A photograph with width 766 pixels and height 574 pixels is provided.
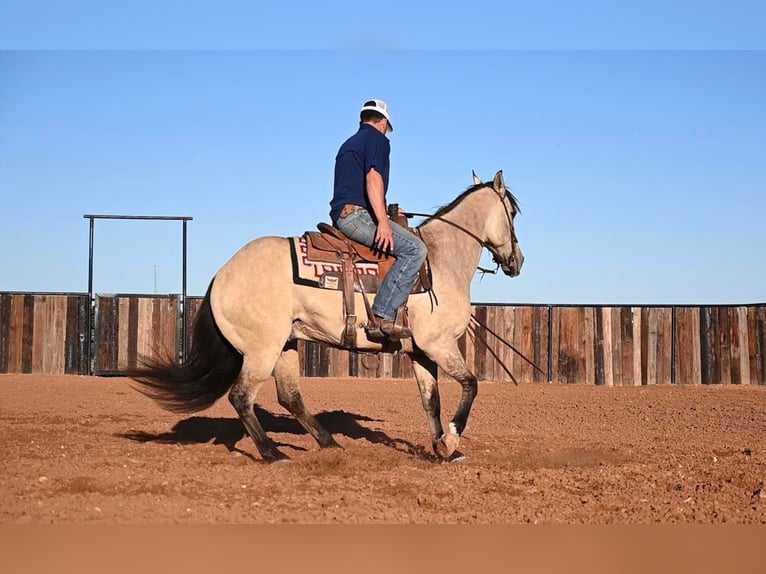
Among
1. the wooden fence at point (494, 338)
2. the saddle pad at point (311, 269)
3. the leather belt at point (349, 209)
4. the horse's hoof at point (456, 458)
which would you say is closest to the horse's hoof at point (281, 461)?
the horse's hoof at point (456, 458)

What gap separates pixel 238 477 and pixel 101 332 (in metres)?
13.9

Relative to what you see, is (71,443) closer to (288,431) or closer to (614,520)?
(288,431)

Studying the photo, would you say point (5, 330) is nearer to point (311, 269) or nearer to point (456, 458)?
point (311, 269)

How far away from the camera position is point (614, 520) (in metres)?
5.55

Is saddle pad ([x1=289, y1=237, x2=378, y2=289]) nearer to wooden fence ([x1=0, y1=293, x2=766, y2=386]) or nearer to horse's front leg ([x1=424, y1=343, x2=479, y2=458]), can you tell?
horse's front leg ([x1=424, y1=343, x2=479, y2=458])

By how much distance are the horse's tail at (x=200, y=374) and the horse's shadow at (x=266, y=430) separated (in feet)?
2.22

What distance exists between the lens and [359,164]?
7.99m

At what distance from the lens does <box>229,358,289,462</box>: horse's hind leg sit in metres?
7.86

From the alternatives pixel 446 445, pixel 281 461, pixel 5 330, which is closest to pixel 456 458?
pixel 446 445

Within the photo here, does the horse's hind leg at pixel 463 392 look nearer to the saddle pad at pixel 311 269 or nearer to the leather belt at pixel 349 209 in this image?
the saddle pad at pixel 311 269

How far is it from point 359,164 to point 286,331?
163cm

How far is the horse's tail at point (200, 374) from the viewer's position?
8.30m

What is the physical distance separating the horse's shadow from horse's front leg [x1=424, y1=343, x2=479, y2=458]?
13.0 inches

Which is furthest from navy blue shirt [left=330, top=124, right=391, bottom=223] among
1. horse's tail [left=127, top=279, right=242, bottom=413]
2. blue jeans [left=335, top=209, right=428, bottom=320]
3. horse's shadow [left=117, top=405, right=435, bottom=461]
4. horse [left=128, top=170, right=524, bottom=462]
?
horse's shadow [left=117, top=405, right=435, bottom=461]
